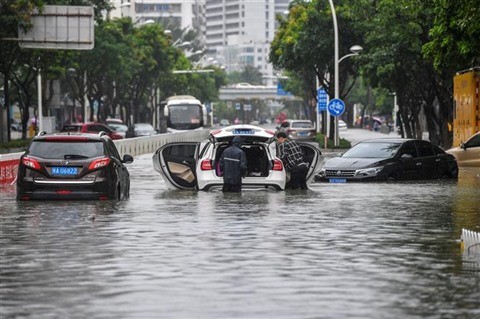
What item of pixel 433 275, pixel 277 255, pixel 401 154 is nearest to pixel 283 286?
pixel 433 275

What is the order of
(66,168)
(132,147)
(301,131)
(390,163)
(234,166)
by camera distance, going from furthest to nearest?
(301,131) < (132,147) < (390,163) < (234,166) < (66,168)

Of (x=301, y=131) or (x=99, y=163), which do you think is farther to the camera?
(x=301, y=131)

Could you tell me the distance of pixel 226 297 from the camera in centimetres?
1250

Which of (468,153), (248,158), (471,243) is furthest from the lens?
(468,153)

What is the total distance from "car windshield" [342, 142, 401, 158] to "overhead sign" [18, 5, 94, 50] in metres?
19.7

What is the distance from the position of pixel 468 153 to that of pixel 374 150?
6161 mm

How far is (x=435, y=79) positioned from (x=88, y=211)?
36049mm

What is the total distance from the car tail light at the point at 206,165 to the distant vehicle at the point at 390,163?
20.2 ft

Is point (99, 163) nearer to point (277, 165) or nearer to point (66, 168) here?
point (66, 168)

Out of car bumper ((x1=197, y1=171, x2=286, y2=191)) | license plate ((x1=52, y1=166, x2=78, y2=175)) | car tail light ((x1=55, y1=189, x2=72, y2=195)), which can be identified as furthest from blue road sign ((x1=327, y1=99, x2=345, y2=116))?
license plate ((x1=52, y1=166, x2=78, y2=175))

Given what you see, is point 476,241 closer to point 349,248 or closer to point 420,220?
point 349,248

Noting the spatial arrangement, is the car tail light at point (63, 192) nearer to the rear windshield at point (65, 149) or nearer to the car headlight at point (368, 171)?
the rear windshield at point (65, 149)

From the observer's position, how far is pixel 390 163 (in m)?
36.3

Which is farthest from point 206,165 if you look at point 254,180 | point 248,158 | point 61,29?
point 61,29
